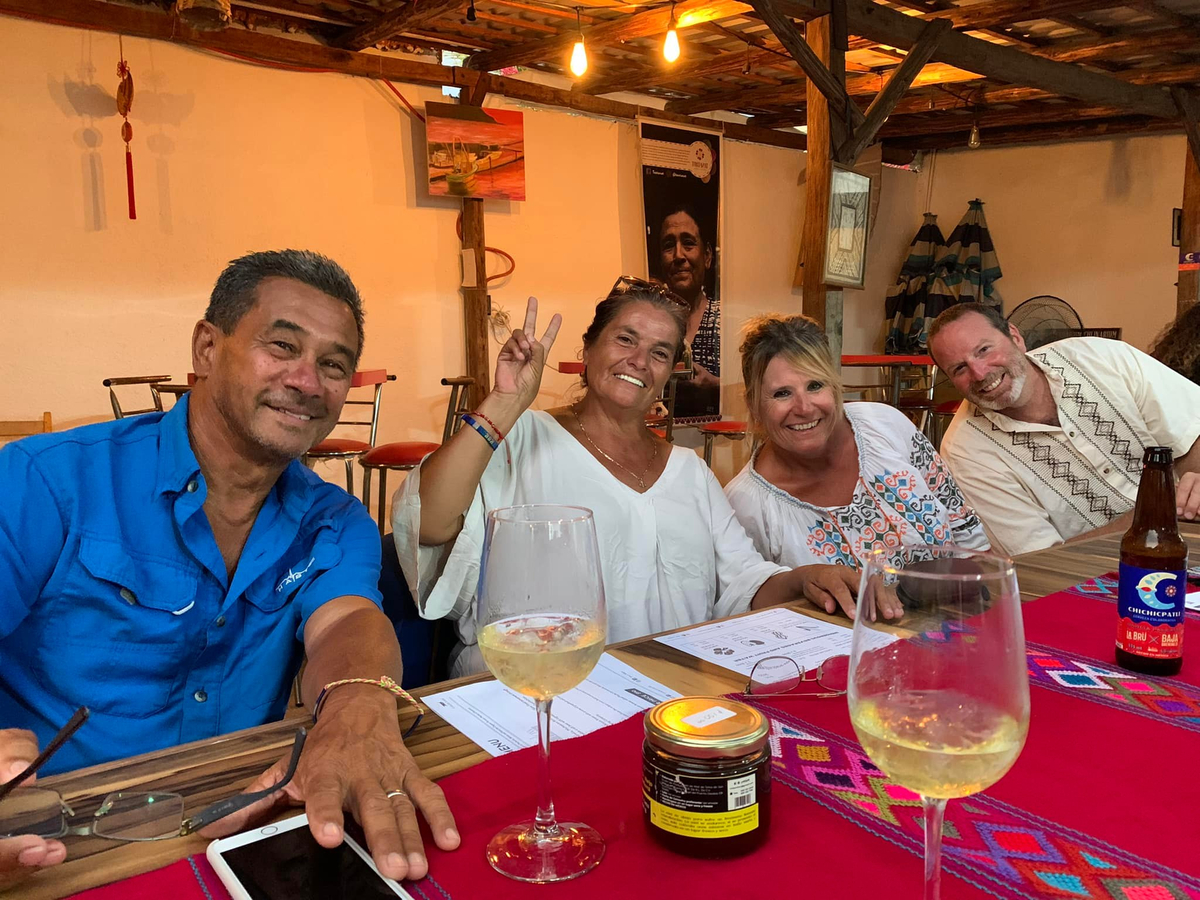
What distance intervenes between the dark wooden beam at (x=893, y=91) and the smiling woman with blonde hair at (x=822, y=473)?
7.98ft

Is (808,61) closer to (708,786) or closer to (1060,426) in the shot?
(1060,426)

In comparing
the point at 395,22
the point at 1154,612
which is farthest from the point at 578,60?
the point at 1154,612

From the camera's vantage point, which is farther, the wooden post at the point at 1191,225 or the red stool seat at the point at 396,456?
the wooden post at the point at 1191,225

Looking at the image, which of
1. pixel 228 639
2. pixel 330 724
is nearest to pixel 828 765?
pixel 330 724

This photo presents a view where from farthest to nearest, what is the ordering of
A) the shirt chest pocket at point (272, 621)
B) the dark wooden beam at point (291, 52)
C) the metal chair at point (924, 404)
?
the metal chair at point (924, 404), the dark wooden beam at point (291, 52), the shirt chest pocket at point (272, 621)

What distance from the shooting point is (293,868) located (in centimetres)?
69

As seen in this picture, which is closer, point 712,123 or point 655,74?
point 655,74

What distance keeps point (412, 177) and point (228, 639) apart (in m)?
4.60

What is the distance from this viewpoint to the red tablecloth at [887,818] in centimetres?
69

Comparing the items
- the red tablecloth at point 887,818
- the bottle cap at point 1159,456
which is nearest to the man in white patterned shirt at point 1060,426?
the bottle cap at point 1159,456

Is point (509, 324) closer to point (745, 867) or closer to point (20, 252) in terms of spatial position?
point (20, 252)

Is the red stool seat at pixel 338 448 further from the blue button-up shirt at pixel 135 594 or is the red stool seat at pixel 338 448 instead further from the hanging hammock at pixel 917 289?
the hanging hammock at pixel 917 289

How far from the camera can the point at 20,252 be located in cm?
420

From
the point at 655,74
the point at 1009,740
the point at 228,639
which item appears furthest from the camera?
the point at 655,74
